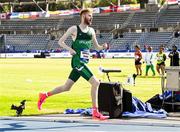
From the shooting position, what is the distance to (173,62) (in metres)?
14.7

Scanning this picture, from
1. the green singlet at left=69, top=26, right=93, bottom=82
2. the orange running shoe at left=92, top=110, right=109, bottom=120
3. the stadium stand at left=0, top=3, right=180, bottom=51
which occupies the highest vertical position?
the green singlet at left=69, top=26, right=93, bottom=82

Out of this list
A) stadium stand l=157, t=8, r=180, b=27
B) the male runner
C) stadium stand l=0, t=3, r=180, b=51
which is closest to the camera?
the male runner

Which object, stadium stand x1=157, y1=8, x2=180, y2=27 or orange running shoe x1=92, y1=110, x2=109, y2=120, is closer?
orange running shoe x1=92, y1=110, x2=109, y2=120

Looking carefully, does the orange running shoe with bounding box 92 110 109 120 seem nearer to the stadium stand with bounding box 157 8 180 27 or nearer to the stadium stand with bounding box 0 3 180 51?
the stadium stand with bounding box 0 3 180 51

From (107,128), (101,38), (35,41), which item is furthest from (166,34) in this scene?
(107,128)

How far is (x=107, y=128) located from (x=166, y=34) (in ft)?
231

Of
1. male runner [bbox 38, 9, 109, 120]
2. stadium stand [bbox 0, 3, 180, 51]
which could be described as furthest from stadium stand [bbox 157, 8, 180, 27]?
male runner [bbox 38, 9, 109, 120]

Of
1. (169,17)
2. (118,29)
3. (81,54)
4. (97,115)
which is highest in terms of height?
(81,54)

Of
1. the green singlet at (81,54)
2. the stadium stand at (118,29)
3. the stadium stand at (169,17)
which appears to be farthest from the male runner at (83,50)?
the stadium stand at (169,17)

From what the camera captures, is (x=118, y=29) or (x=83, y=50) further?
(x=118, y=29)

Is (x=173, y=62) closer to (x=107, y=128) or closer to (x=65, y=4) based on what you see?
(x=107, y=128)

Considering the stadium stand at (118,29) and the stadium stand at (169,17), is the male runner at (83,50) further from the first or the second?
the stadium stand at (169,17)

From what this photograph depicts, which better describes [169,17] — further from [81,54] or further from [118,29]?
[81,54]

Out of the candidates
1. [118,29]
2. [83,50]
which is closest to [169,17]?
[118,29]
